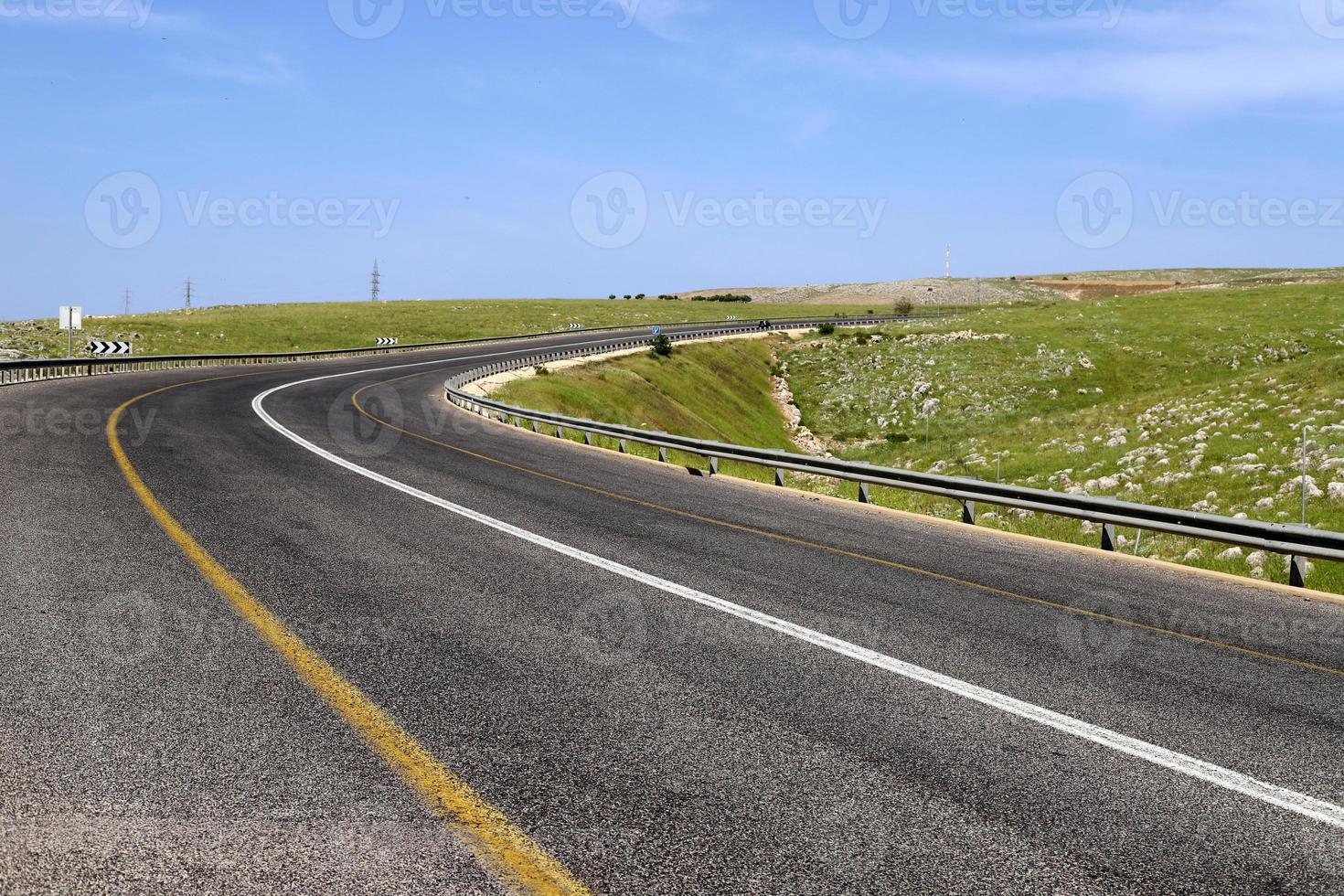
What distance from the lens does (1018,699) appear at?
5.98 meters

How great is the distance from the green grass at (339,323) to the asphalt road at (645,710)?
5321 cm

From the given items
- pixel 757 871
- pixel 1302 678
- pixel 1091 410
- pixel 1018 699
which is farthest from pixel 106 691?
pixel 1091 410

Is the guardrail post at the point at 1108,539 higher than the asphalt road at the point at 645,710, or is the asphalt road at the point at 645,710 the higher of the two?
the asphalt road at the point at 645,710

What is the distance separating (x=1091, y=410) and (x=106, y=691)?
37528mm

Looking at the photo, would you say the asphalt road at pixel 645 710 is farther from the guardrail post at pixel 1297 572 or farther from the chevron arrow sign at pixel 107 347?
the chevron arrow sign at pixel 107 347

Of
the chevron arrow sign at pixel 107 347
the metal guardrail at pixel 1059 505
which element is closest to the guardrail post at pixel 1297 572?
the metal guardrail at pixel 1059 505

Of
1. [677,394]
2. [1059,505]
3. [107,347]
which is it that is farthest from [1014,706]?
[677,394]

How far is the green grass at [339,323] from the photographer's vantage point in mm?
66125

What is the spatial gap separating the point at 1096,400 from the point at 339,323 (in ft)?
222

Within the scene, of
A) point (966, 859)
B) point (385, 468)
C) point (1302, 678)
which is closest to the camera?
point (966, 859)

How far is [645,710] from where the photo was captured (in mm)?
5652

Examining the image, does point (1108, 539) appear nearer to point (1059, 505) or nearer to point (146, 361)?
point (1059, 505)

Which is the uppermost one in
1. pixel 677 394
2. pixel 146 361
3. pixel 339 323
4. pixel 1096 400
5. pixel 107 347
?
pixel 339 323

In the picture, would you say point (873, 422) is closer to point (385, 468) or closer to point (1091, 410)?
point (1091, 410)
